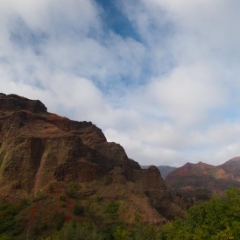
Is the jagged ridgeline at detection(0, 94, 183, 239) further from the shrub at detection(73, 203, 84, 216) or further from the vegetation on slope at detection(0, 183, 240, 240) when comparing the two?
the vegetation on slope at detection(0, 183, 240, 240)

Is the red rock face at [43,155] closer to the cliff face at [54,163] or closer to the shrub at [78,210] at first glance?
the cliff face at [54,163]

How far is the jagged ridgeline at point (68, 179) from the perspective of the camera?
49562 mm

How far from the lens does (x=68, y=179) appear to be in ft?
200

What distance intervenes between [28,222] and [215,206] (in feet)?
102

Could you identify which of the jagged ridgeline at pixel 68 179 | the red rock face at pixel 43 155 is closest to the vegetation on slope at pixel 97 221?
the jagged ridgeline at pixel 68 179

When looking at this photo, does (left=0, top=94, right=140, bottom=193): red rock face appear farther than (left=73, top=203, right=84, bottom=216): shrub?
Yes

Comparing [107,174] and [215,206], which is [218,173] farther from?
[215,206]

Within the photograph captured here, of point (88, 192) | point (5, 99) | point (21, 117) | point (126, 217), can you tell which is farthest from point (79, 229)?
point (5, 99)

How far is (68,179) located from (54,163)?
5534mm

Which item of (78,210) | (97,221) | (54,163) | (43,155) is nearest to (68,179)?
(54,163)

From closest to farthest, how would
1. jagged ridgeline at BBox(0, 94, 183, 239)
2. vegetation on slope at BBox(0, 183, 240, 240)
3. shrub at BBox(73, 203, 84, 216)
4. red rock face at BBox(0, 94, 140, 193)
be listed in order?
vegetation on slope at BBox(0, 183, 240, 240) < shrub at BBox(73, 203, 84, 216) < jagged ridgeline at BBox(0, 94, 183, 239) < red rock face at BBox(0, 94, 140, 193)

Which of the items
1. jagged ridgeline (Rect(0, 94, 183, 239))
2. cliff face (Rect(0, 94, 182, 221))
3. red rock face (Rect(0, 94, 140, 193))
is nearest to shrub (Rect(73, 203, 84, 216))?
jagged ridgeline (Rect(0, 94, 183, 239))

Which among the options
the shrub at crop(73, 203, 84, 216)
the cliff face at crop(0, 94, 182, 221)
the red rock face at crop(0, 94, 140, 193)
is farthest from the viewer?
the red rock face at crop(0, 94, 140, 193)

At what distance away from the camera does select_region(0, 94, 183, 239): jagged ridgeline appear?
4956 centimetres
